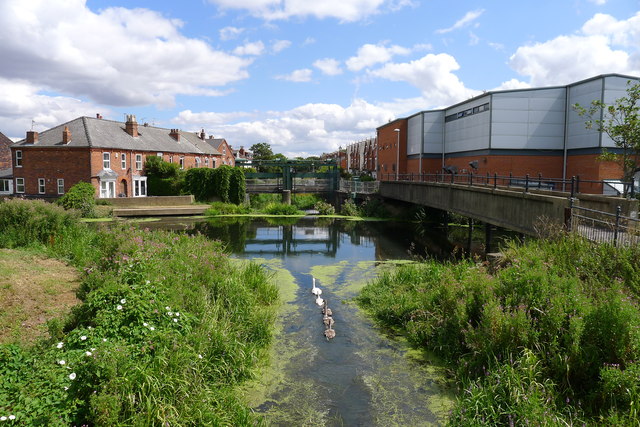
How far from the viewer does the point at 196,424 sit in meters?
6.10

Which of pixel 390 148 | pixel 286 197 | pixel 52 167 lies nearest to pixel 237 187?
pixel 286 197

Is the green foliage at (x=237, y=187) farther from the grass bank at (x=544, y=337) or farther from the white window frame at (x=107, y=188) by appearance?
the grass bank at (x=544, y=337)

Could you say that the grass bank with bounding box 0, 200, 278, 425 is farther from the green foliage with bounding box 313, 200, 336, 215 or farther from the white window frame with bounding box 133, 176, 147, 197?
the white window frame with bounding box 133, 176, 147, 197

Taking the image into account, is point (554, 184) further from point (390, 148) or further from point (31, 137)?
point (31, 137)

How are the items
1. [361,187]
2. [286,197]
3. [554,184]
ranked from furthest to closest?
1. [286,197]
2. [361,187]
3. [554,184]

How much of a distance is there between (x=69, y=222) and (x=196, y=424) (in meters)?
12.5

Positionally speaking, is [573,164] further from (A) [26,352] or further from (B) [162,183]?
(B) [162,183]

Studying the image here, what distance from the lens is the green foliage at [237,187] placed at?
1734 inches

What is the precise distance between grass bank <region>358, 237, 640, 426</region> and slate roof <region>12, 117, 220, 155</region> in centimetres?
4050

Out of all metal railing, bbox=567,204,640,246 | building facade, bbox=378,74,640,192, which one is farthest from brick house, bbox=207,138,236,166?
metal railing, bbox=567,204,640,246

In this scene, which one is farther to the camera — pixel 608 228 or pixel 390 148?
pixel 390 148

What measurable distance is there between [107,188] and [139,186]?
14.4 ft

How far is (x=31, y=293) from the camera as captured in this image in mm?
9281

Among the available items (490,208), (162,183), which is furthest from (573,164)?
(162,183)
